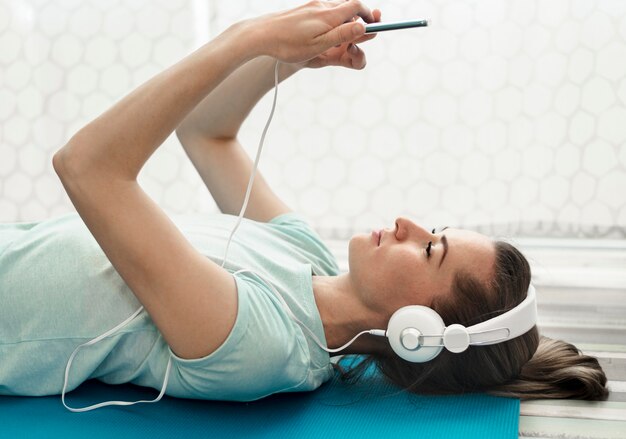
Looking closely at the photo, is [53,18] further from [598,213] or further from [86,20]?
[598,213]

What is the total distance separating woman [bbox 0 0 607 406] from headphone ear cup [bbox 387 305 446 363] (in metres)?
0.04

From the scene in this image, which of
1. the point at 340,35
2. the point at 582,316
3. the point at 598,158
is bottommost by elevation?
the point at 582,316

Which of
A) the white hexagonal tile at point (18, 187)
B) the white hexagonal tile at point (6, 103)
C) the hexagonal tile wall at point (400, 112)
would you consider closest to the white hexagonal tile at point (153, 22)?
the hexagonal tile wall at point (400, 112)

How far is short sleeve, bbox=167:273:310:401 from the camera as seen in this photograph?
1187 millimetres

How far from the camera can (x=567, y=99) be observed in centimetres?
206

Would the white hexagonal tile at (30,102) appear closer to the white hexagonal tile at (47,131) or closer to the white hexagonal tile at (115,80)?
the white hexagonal tile at (47,131)

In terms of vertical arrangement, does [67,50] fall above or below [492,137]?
above

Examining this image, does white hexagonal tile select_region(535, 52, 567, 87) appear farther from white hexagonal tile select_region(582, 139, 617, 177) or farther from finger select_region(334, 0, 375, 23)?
finger select_region(334, 0, 375, 23)

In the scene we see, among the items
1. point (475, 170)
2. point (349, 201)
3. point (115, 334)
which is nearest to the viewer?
point (115, 334)

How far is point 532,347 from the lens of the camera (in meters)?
1.35

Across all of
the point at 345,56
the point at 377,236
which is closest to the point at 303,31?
the point at 345,56

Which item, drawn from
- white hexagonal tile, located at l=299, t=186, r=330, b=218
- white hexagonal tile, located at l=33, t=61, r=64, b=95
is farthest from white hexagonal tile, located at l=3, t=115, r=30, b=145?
white hexagonal tile, located at l=299, t=186, r=330, b=218

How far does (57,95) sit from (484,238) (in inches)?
56.3

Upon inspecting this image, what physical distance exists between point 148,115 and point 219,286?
25 cm
